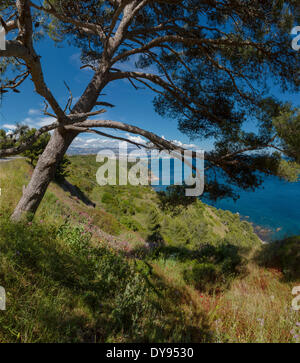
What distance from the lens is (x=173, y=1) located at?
14.3ft

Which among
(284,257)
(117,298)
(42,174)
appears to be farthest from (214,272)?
(42,174)

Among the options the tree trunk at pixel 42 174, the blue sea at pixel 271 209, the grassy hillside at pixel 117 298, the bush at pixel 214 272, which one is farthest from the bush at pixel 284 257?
the blue sea at pixel 271 209

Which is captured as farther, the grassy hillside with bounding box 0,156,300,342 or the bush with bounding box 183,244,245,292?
the bush with bounding box 183,244,245,292

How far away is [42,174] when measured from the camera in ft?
13.2

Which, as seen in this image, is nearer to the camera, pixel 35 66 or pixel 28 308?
pixel 28 308

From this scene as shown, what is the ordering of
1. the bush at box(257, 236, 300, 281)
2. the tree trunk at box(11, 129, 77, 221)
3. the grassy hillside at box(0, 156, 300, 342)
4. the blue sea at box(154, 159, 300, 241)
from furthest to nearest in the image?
the blue sea at box(154, 159, 300, 241)
the bush at box(257, 236, 300, 281)
the tree trunk at box(11, 129, 77, 221)
the grassy hillside at box(0, 156, 300, 342)

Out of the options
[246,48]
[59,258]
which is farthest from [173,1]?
[59,258]

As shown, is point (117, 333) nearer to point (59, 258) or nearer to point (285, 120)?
point (59, 258)

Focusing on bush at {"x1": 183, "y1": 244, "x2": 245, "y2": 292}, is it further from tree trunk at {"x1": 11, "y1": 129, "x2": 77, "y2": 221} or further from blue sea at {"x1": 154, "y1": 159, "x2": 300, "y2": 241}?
blue sea at {"x1": 154, "y1": 159, "x2": 300, "y2": 241}

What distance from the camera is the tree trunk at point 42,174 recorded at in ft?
13.0

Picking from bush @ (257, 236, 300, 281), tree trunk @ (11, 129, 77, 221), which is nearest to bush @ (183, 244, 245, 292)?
bush @ (257, 236, 300, 281)

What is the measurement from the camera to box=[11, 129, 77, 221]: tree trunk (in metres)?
3.96

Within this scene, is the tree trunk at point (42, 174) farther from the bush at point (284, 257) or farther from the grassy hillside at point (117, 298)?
the bush at point (284, 257)
